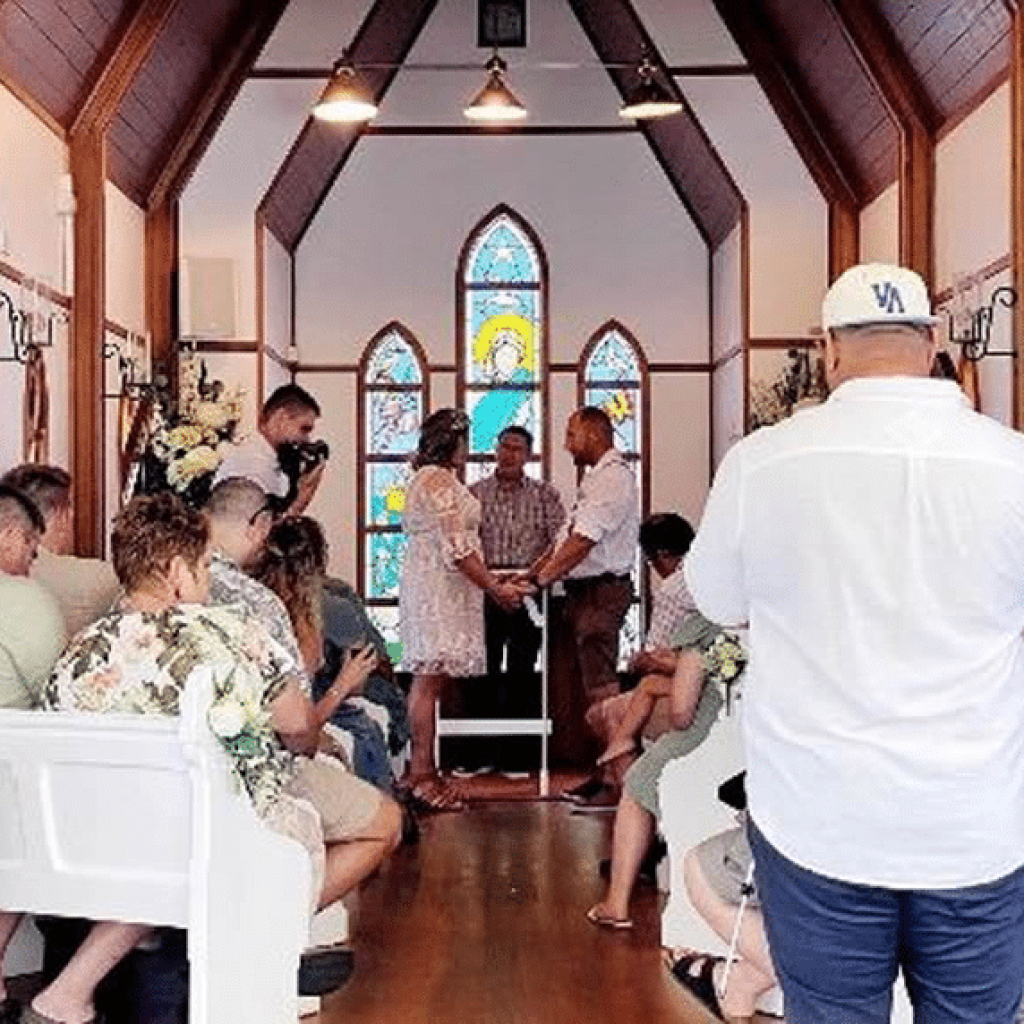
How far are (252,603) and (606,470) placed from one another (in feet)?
12.1

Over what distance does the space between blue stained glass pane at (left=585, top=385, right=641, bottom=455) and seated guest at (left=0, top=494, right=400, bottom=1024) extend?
25.8 ft

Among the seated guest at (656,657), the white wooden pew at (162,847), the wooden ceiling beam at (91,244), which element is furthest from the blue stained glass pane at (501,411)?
the white wooden pew at (162,847)

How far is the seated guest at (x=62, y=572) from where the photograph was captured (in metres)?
5.41

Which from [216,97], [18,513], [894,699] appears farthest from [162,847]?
[216,97]

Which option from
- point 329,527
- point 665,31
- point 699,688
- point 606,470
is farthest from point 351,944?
point 329,527

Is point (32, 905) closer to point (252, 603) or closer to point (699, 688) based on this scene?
point (252, 603)

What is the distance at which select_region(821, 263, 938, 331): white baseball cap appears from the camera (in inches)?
96.9

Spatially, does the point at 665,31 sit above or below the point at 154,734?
above

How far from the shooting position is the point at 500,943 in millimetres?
5879

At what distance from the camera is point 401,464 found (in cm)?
1258

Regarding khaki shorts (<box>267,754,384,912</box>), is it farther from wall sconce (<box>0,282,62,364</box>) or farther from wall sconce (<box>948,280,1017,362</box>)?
wall sconce (<box>948,280,1017,362</box>)

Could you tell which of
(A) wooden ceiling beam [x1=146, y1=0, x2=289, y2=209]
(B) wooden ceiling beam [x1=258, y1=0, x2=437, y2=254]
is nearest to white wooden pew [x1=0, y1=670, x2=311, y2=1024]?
(A) wooden ceiling beam [x1=146, y1=0, x2=289, y2=209]

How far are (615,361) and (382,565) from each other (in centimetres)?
188

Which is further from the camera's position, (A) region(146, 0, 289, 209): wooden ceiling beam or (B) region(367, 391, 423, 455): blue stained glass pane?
(B) region(367, 391, 423, 455): blue stained glass pane
